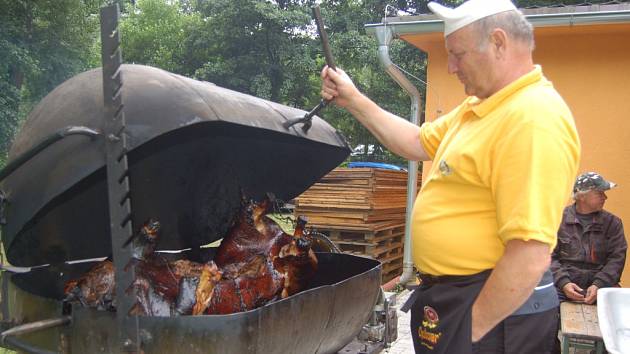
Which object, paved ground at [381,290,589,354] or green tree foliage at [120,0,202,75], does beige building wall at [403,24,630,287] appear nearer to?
paved ground at [381,290,589,354]

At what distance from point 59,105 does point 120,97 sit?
17.6 inches

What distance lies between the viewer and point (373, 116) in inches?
102

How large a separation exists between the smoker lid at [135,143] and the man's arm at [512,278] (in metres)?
1.07

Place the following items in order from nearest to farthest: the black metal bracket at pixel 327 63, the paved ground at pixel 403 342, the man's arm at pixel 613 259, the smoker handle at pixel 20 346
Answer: the smoker handle at pixel 20 346 → the black metal bracket at pixel 327 63 → the man's arm at pixel 613 259 → the paved ground at pixel 403 342

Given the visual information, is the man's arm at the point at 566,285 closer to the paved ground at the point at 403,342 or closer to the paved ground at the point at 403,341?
the paved ground at the point at 403,342

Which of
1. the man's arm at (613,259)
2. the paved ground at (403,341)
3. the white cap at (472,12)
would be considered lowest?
the paved ground at (403,341)

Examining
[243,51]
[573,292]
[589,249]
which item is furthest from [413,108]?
[243,51]

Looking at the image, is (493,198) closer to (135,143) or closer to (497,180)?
(497,180)

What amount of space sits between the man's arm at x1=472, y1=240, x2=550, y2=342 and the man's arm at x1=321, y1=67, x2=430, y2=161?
98 cm

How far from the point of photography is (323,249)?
352 cm

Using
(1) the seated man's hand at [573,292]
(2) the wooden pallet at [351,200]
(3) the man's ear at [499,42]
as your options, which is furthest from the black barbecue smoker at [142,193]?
(2) the wooden pallet at [351,200]

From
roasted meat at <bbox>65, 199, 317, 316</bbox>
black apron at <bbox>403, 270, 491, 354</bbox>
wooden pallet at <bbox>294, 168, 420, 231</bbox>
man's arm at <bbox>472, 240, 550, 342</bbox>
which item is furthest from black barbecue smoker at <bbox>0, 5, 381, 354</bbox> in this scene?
wooden pallet at <bbox>294, 168, 420, 231</bbox>

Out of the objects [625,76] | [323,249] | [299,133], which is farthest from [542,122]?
[625,76]

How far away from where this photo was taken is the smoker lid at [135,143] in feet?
5.74
